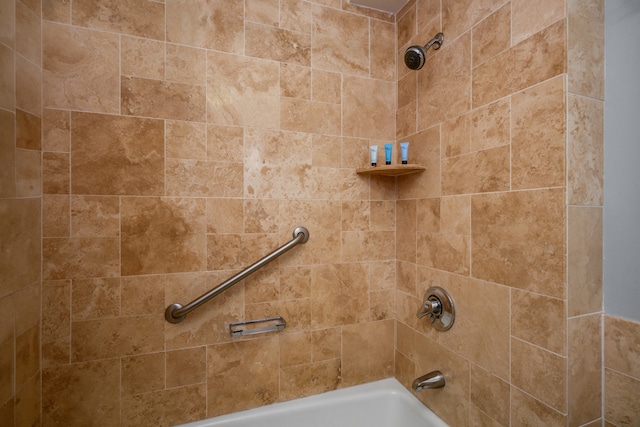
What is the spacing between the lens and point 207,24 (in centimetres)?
118

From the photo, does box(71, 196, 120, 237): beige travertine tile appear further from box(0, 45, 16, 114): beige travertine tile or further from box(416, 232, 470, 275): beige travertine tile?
box(416, 232, 470, 275): beige travertine tile

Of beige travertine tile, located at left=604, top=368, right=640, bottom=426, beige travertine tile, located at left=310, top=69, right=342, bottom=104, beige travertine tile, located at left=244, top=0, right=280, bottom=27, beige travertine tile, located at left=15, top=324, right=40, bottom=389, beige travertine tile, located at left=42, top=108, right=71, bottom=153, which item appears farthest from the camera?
beige travertine tile, located at left=310, top=69, right=342, bottom=104

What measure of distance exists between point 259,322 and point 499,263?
957 millimetres

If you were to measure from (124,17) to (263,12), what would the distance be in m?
A: 0.54

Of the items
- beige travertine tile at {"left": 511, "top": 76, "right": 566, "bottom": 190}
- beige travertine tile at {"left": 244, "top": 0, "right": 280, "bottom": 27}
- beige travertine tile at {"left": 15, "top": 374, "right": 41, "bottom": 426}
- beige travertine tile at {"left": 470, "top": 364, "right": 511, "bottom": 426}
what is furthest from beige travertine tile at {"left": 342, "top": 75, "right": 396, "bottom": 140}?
beige travertine tile at {"left": 15, "top": 374, "right": 41, "bottom": 426}

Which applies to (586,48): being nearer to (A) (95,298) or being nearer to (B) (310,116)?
(B) (310,116)

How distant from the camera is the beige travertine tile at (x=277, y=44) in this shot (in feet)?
4.06

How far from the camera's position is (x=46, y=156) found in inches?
40.1

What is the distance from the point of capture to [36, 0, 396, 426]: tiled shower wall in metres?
1.05

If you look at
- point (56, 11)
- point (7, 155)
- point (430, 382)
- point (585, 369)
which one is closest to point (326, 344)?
point (430, 382)

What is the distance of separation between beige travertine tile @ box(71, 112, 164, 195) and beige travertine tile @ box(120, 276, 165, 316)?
0.34 meters

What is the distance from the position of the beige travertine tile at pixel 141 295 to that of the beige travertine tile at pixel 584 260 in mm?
1357

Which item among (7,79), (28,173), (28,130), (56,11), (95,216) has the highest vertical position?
(56,11)

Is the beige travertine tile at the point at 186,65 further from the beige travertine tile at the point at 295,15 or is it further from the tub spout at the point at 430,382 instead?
the tub spout at the point at 430,382
